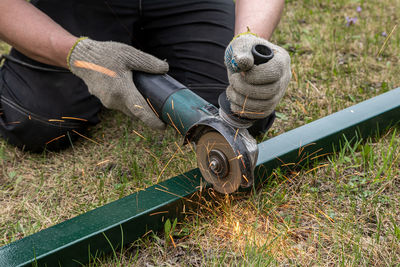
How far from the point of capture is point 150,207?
1.64m

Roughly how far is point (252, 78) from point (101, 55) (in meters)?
0.80

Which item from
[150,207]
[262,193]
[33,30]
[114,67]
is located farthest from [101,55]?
[262,193]

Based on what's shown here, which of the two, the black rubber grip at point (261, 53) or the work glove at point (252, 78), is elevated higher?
the black rubber grip at point (261, 53)

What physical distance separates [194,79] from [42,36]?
0.95 metres

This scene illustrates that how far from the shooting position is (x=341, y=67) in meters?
3.05

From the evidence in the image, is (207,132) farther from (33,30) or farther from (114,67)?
(33,30)

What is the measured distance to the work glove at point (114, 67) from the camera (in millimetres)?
1908

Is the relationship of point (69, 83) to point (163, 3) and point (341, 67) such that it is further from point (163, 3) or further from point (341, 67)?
point (341, 67)

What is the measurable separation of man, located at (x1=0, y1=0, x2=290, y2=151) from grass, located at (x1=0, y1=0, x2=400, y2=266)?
0.21m

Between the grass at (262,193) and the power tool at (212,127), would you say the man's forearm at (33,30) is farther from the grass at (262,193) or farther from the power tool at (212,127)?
the grass at (262,193)

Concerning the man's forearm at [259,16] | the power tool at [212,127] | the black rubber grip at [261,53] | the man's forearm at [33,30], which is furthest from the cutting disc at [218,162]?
the man's forearm at [33,30]

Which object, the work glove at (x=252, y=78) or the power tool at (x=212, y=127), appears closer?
the work glove at (x=252, y=78)

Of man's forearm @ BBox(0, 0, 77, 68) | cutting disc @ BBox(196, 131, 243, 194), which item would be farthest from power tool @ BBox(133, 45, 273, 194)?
man's forearm @ BBox(0, 0, 77, 68)

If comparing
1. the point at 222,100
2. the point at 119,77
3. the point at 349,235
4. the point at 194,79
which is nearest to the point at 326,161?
the point at 349,235
